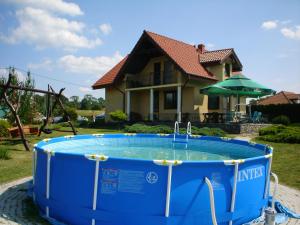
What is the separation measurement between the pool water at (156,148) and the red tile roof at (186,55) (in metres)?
13.3

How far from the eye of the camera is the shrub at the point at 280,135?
1565 cm

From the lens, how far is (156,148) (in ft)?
37.3

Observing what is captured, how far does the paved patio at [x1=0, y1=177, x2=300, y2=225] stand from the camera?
504 centimetres

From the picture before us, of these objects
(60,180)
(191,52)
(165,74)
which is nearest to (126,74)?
(165,74)

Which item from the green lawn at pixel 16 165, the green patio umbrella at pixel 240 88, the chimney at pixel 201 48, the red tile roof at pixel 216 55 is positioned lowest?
the green lawn at pixel 16 165

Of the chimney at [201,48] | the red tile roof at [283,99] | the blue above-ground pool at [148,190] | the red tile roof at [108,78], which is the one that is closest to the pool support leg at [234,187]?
the blue above-ground pool at [148,190]

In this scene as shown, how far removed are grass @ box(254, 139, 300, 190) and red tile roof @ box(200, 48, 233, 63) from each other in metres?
13.3

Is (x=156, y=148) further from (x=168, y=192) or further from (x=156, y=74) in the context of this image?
(x=156, y=74)

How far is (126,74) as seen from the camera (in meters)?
29.7

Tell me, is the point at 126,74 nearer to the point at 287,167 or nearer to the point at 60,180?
the point at 287,167

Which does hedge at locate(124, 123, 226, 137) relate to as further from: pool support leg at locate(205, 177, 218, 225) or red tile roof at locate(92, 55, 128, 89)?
red tile roof at locate(92, 55, 128, 89)

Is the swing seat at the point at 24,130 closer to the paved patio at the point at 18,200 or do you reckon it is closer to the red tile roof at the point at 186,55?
the paved patio at the point at 18,200

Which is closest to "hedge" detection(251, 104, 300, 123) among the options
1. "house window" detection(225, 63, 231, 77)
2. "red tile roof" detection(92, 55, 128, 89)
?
"house window" detection(225, 63, 231, 77)

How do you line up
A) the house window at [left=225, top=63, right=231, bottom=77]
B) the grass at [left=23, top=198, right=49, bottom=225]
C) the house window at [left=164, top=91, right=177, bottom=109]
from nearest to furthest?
the grass at [left=23, top=198, right=49, bottom=225] → the house window at [left=164, top=91, right=177, bottom=109] → the house window at [left=225, top=63, right=231, bottom=77]
